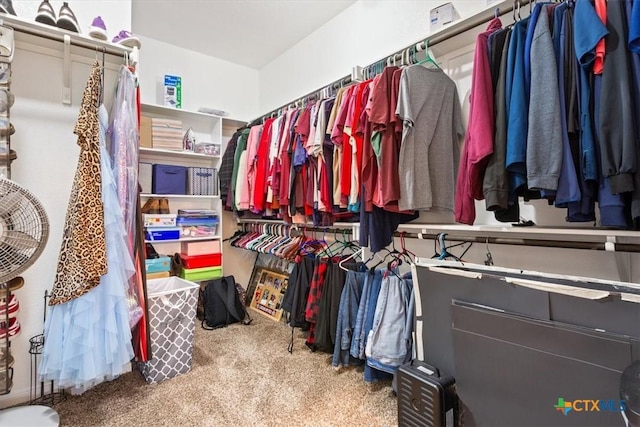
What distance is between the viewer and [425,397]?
123 cm

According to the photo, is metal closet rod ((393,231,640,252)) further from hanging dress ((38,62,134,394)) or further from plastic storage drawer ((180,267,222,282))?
plastic storage drawer ((180,267,222,282))

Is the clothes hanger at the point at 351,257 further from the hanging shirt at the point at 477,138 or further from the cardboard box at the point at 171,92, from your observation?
the cardboard box at the point at 171,92

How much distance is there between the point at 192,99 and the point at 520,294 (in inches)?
131

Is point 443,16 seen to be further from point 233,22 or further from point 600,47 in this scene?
point 233,22

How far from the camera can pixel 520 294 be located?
3.69 feet

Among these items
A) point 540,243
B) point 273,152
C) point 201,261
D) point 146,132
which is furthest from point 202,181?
point 540,243

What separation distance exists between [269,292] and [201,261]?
0.73 meters

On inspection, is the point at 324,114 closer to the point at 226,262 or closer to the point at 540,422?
the point at 540,422

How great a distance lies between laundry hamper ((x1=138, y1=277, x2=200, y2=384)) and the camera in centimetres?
187

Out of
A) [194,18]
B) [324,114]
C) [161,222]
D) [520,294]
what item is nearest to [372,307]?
[520,294]

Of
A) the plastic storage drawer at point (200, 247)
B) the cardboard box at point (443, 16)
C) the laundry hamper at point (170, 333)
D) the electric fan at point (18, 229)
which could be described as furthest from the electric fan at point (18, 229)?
the cardboard box at point (443, 16)

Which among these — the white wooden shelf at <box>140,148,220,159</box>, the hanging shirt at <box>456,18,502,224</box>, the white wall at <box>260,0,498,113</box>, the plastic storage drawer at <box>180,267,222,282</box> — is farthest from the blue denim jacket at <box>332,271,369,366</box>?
the white wooden shelf at <box>140,148,220,159</box>

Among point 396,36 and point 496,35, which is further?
point 396,36

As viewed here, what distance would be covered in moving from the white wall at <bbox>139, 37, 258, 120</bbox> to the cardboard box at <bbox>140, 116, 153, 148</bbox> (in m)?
0.30
